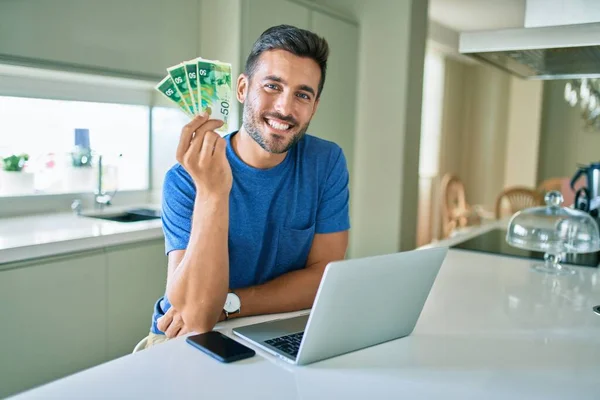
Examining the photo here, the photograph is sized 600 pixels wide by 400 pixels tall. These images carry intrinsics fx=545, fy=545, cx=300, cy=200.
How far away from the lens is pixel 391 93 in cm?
364

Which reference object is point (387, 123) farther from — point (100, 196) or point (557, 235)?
point (557, 235)

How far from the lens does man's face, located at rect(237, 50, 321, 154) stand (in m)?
1.33

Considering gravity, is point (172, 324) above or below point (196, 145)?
below

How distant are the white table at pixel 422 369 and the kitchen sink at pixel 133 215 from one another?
1.73 metres

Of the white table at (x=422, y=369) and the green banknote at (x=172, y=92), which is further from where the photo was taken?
the green banknote at (x=172, y=92)

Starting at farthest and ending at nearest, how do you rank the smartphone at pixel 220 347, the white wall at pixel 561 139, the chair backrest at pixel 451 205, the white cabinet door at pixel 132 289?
1. the white wall at pixel 561 139
2. the chair backrest at pixel 451 205
3. the white cabinet door at pixel 132 289
4. the smartphone at pixel 220 347

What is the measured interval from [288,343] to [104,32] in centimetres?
192

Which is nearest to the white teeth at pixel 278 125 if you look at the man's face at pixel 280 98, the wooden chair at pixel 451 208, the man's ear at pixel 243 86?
the man's face at pixel 280 98

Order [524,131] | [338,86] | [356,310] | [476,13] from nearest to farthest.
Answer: [356,310], [338,86], [476,13], [524,131]

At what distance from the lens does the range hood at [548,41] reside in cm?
169

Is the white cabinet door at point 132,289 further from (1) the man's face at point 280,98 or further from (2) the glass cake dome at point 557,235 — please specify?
(2) the glass cake dome at point 557,235

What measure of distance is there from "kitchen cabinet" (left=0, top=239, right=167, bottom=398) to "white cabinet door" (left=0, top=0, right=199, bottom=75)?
2.76ft

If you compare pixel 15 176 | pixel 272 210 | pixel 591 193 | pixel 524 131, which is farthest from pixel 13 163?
pixel 524 131

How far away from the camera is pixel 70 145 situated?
2900 mm
